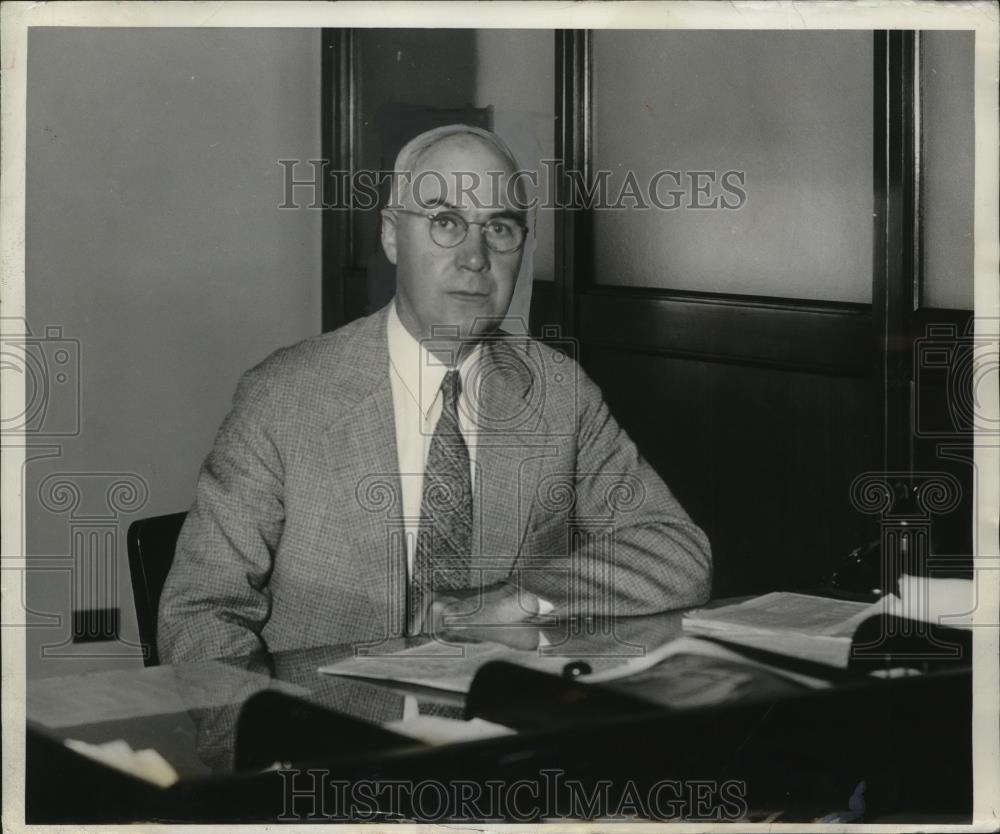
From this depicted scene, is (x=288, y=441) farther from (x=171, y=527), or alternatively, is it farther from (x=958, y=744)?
(x=958, y=744)

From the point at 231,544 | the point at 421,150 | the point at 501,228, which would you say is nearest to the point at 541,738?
the point at 231,544

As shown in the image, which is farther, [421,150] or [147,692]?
[421,150]

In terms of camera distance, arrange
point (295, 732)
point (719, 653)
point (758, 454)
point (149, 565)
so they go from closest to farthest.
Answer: point (295, 732) < point (719, 653) < point (149, 565) < point (758, 454)

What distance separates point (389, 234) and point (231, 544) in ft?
1.66

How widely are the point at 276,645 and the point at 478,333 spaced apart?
1.77 ft

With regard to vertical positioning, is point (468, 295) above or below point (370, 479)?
above

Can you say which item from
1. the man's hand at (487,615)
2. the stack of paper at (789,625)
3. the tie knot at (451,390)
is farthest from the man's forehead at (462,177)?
the stack of paper at (789,625)

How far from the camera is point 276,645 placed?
5.67 ft

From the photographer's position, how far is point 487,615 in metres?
1.77

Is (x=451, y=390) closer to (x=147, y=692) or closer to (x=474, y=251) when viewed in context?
(x=474, y=251)

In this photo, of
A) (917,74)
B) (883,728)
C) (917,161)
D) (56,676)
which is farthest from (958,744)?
(56,676)

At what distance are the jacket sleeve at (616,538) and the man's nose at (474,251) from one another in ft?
0.72

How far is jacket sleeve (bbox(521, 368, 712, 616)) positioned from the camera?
5.86 ft
